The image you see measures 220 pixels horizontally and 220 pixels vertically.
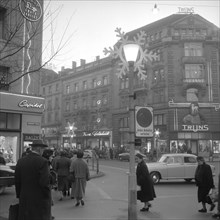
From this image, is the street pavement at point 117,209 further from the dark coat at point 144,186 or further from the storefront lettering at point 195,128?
the storefront lettering at point 195,128

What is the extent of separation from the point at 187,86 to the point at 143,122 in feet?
135

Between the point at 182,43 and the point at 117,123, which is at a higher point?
the point at 182,43

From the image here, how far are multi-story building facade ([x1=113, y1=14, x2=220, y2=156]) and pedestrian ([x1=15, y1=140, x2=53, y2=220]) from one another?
4232 centimetres

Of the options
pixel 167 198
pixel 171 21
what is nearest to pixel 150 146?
pixel 171 21

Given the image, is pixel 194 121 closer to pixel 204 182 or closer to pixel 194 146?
pixel 194 146

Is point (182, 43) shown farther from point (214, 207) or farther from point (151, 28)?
point (214, 207)

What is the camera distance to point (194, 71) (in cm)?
4900

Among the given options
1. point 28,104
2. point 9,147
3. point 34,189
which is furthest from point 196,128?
point 34,189

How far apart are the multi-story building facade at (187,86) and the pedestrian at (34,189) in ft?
139

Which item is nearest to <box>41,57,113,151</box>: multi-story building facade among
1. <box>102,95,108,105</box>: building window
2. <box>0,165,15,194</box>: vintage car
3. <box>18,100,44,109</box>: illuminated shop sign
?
<box>102,95,108,105</box>: building window

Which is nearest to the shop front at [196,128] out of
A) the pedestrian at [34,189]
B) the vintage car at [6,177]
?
the vintage car at [6,177]

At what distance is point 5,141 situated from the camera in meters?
19.6

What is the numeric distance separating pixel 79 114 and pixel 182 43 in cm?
2398

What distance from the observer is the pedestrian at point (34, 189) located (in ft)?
17.8
